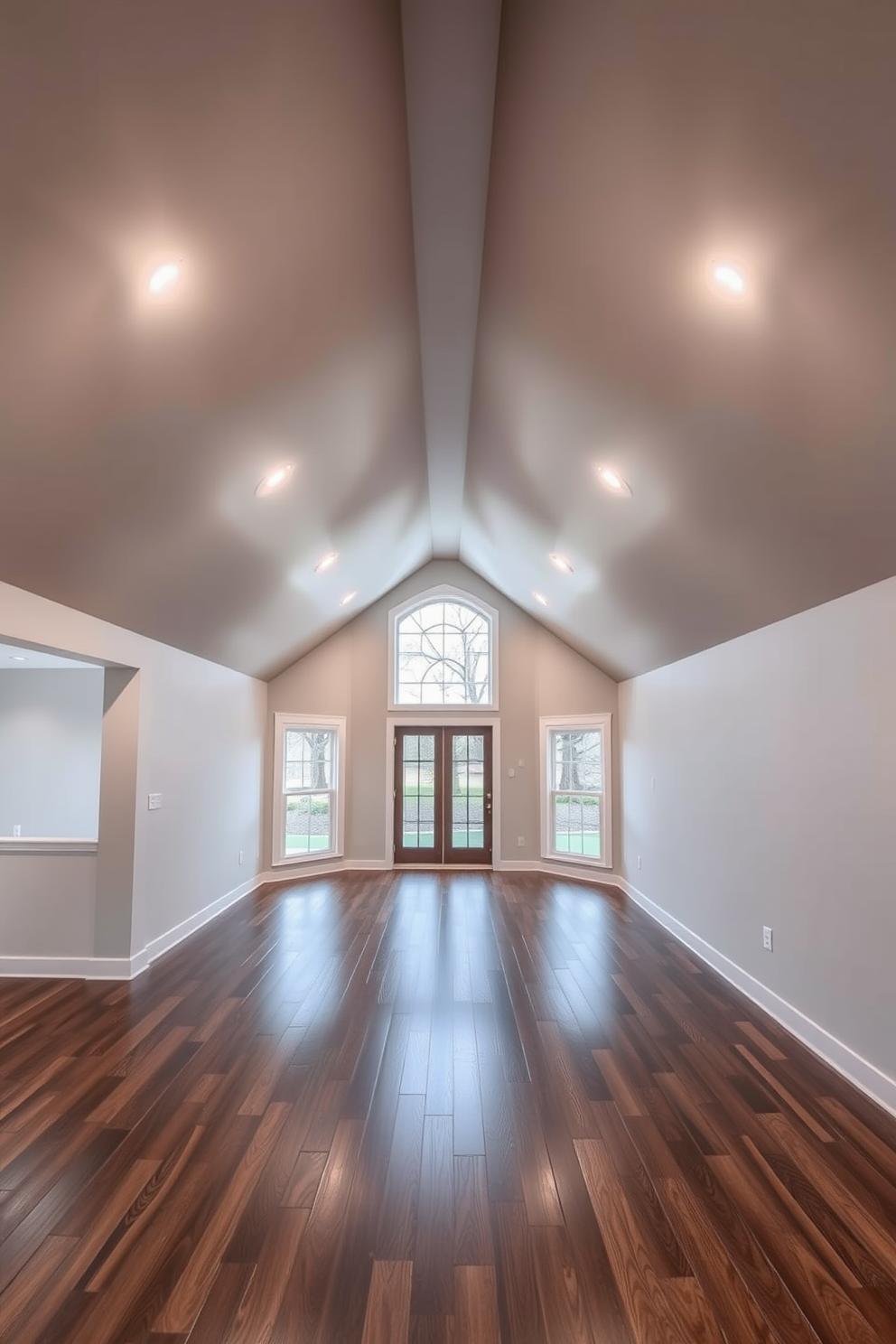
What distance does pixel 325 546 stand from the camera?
560 centimetres

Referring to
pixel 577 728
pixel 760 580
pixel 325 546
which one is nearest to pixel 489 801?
pixel 577 728

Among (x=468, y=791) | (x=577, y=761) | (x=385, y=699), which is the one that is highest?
(x=385, y=699)

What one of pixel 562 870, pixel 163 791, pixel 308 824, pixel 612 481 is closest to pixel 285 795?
pixel 308 824

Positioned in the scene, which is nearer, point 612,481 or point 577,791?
point 612,481

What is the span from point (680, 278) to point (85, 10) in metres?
1.80

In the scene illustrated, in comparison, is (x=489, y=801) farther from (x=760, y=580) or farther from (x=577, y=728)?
(x=760, y=580)

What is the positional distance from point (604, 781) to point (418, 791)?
2320mm

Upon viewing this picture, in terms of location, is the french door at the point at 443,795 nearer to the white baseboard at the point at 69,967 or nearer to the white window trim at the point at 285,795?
the white window trim at the point at 285,795

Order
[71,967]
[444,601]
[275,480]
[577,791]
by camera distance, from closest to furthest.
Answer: [275,480] < [71,967] < [577,791] < [444,601]

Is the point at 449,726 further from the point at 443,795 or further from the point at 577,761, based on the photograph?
the point at 577,761

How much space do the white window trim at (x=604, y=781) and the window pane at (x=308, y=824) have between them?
262 cm

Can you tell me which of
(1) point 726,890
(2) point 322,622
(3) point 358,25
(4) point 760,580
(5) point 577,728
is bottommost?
(1) point 726,890

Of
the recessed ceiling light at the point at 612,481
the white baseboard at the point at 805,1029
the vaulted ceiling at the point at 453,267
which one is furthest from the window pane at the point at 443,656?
the recessed ceiling light at the point at 612,481

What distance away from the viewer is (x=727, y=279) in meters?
2.24
